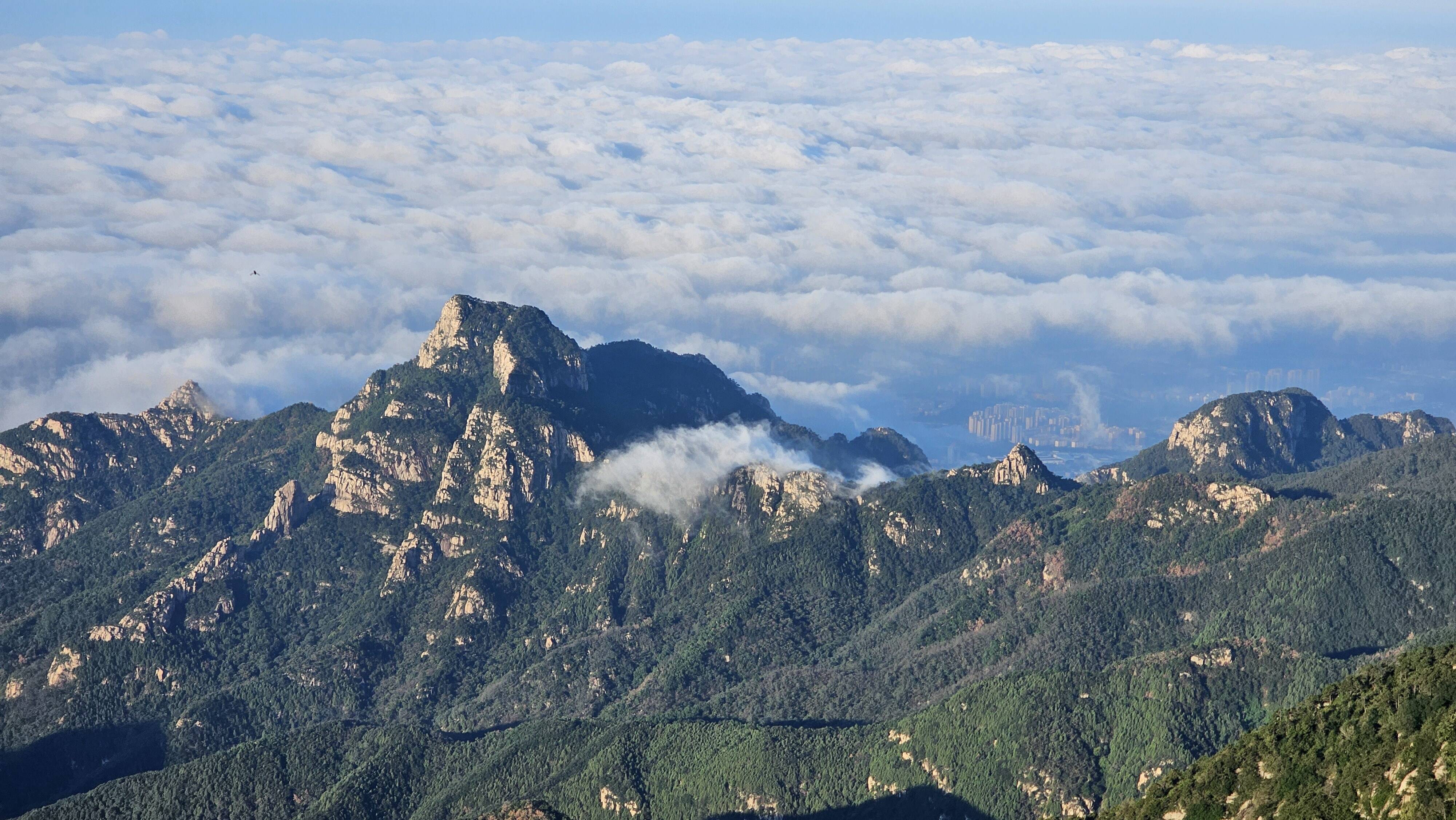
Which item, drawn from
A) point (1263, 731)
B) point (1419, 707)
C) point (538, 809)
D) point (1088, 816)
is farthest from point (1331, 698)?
point (538, 809)

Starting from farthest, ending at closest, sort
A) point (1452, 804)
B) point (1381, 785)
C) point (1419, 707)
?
point (1419, 707)
point (1381, 785)
point (1452, 804)

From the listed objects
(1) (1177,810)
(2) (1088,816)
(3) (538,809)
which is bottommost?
(3) (538,809)

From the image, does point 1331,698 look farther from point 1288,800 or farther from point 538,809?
point 538,809

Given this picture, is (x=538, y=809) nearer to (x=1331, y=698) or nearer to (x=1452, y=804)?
(x=1331, y=698)

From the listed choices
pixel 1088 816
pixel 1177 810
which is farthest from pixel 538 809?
pixel 1177 810

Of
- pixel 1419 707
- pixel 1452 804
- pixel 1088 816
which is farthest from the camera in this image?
pixel 1088 816

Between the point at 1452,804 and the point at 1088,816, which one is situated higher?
the point at 1452,804

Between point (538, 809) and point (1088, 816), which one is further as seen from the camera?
point (538, 809)

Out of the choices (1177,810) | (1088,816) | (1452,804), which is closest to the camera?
(1452,804)

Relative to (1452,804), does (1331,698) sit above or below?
below
